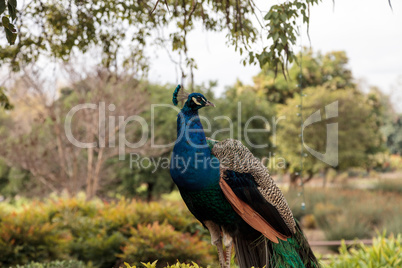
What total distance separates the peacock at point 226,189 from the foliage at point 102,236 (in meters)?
1.68

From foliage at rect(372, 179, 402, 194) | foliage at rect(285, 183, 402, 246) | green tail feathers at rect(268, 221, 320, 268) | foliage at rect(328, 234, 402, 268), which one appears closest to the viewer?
green tail feathers at rect(268, 221, 320, 268)

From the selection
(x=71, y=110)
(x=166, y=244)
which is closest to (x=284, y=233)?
(x=166, y=244)

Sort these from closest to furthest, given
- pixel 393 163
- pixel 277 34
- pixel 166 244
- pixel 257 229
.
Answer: pixel 257 229 < pixel 277 34 < pixel 166 244 < pixel 393 163

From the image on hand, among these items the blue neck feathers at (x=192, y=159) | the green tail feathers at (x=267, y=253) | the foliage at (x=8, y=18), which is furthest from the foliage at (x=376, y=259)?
the foliage at (x=8, y=18)

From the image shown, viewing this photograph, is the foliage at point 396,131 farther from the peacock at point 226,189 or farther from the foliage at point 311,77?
the peacock at point 226,189

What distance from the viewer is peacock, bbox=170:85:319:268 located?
2.63 metres

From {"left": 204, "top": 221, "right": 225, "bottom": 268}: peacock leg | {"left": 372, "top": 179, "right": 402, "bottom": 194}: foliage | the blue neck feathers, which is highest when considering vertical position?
the blue neck feathers

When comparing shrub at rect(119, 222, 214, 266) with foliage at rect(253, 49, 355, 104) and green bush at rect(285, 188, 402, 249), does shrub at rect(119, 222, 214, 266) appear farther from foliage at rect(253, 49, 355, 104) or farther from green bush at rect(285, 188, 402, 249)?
foliage at rect(253, 49, 355, 104)

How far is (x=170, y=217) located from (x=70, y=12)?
2.94 metres

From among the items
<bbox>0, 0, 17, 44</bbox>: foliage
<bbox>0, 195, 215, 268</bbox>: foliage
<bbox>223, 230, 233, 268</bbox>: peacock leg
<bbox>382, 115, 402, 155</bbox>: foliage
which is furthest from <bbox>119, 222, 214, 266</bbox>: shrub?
<bbox>382, 115, 402, 155</bbox>: foliage

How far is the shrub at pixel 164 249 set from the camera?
4.39 m

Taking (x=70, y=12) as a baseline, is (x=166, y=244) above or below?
below

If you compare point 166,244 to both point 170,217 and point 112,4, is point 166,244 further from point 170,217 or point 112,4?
point 112,4

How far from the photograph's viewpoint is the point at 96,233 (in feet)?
17.6
